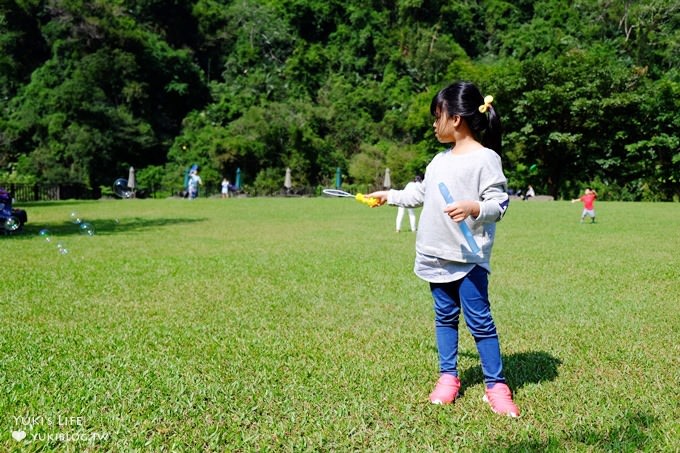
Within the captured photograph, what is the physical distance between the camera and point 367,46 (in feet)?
210

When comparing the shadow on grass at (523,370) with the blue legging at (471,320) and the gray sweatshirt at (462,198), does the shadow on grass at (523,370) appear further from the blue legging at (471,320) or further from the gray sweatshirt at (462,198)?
the gray sweatshirt at (462,198)

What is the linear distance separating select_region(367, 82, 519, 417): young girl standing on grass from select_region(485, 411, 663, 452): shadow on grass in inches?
13.7

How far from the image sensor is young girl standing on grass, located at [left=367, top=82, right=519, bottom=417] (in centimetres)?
340

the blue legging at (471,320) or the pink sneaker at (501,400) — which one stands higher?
the blue legging at (471,320)

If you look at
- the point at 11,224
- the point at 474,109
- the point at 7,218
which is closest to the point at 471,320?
the point at 474,109

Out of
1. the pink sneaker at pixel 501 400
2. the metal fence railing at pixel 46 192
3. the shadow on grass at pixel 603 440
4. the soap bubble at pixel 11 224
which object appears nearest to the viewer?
the shadow on grass at pixel 603 440

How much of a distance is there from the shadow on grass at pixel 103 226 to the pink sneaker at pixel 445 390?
36.8ft

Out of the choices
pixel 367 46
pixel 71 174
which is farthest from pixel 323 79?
pixel 71 174

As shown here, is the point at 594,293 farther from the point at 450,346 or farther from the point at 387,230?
the point at 387,230

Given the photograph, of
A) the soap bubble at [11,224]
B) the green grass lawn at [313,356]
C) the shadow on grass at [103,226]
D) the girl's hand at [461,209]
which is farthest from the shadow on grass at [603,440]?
the soap bubble at [11,224]

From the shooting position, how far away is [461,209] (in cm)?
313

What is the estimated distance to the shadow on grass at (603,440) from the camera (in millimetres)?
2898

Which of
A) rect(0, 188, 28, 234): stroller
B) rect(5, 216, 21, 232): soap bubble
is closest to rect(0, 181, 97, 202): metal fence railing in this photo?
rect(0, 188, 28, 234): stroller

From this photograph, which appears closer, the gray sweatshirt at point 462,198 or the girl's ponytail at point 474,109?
the gray sweatshirt at point 462,198
